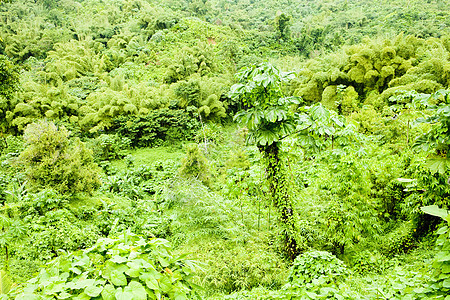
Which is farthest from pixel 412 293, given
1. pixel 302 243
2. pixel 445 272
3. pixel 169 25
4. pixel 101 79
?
pixel 169 25

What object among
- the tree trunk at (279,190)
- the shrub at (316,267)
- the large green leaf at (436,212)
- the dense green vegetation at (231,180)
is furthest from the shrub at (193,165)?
the large green leaf at (436,212)

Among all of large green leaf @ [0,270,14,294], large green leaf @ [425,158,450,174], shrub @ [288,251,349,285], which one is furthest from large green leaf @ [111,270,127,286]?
shrub @ [288,251,349,285]

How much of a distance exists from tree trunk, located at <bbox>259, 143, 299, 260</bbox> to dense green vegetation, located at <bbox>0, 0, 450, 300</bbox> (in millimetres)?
28

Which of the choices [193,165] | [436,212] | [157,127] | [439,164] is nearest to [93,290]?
[436,212]

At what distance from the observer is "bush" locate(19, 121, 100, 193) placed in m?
5.46

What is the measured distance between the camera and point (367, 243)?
13.4 ft

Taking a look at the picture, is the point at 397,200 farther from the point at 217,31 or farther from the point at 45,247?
the point at 217,31

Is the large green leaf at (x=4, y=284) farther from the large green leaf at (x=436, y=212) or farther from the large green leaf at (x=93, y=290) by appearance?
the large green leaf at (x=436, y=212)

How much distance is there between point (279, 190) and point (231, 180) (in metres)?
0.97

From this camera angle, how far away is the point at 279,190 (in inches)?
134

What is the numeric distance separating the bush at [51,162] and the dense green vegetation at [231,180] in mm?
36

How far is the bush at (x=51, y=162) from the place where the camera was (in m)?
5.46

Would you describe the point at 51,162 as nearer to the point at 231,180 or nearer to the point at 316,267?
the point at 231,180

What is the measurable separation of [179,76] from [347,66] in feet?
31.6
